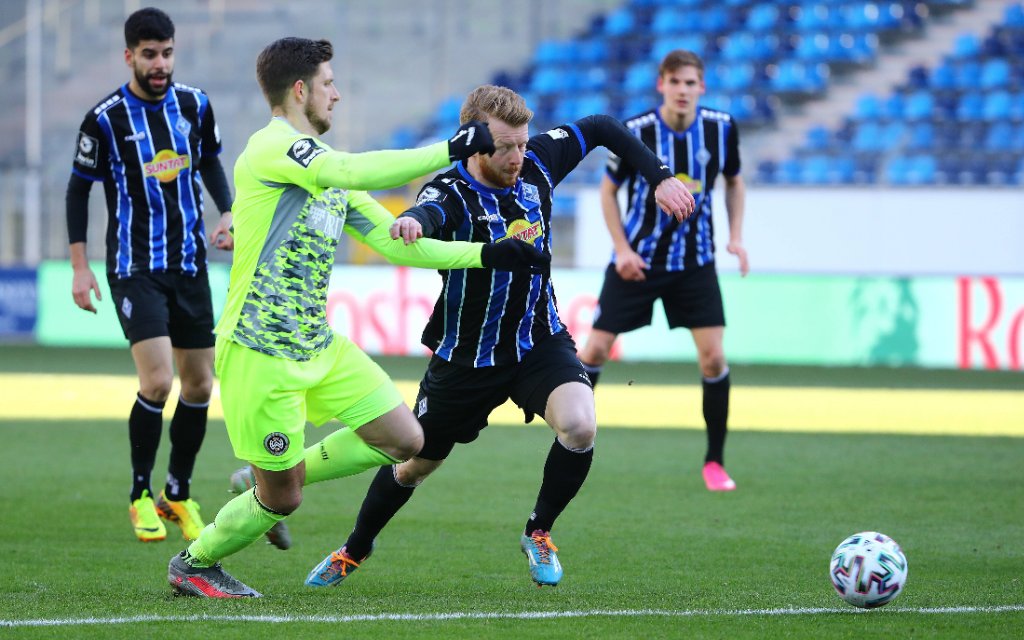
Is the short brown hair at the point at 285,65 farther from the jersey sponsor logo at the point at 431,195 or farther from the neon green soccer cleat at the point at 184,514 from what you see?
the neon green soccer cleat at the point at 184,514

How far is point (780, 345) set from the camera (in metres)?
16.9

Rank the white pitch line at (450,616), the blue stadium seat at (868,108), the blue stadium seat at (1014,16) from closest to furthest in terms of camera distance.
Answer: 1. the white pitch line at (450,616)
2. the blue stadium seat at (868,108)
3. the blue stadium seat at (1014,16)

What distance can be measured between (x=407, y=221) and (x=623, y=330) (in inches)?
146

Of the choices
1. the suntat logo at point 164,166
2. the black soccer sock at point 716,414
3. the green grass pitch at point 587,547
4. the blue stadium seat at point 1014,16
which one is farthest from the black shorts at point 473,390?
the blue stadium seat at point 1014,16

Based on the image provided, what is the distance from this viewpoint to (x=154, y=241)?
20.8 feet

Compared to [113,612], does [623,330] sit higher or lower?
higher

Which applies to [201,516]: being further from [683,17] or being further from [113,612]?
[683,17]

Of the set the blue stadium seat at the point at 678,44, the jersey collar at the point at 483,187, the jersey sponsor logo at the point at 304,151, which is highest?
the blue stadium seat at the point at 678,44

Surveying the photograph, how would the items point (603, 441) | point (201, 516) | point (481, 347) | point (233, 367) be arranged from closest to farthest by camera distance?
1. point (233, 367)
2. point (481, 347)
3. point (201, 516)
4. point (603, 441)

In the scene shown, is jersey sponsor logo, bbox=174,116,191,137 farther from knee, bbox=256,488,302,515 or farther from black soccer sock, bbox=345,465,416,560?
knee, bbox=256,488,302,515

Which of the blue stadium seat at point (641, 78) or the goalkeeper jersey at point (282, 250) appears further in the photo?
the blue stadium seat at point (641, 78)

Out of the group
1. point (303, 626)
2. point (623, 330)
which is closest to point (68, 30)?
point (623, 330)

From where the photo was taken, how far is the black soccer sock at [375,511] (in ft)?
17.1

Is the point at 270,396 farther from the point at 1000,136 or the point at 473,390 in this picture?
the point at 1000,136
